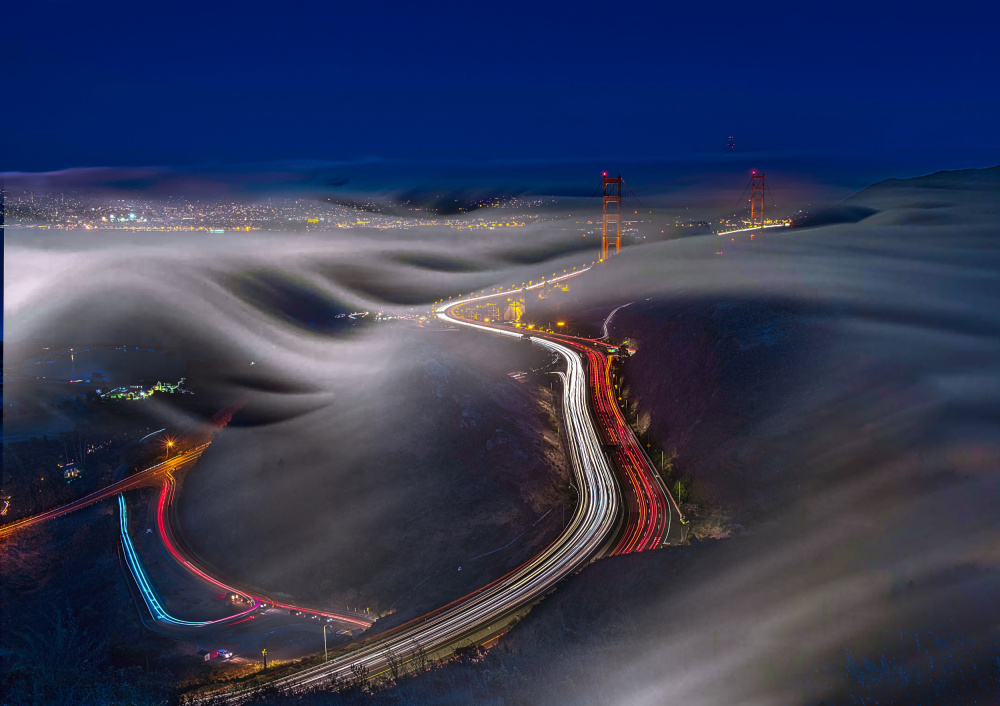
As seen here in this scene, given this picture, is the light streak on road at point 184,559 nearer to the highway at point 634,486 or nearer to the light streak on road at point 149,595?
the light streak on road at point 149,595

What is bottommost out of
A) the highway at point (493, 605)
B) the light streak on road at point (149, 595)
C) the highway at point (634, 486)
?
the light streak on road at point (149, 595)

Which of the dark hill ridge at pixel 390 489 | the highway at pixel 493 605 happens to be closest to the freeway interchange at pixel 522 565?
the highway at pixel 493 605

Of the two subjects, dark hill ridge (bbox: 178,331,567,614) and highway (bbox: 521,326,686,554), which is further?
dark hill ridge (bbox: 178,331,567,614)

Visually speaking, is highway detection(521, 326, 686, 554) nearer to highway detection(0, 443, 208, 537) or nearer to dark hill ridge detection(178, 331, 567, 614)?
dark hill ridge detection(178, 331, 567, 614)

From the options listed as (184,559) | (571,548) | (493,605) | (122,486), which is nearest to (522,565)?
(571,548)

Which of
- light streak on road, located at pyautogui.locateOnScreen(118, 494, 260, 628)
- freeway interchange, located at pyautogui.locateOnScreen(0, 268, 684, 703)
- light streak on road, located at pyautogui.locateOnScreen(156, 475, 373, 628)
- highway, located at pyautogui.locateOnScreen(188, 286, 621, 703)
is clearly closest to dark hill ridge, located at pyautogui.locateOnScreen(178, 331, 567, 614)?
light streak on road, located at pyautogui.locateOnScreen(156, 475, 373, 628)

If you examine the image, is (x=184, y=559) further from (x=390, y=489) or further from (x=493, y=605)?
(x=493, y=605)

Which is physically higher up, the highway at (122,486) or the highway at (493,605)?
the highway at (493,605)
